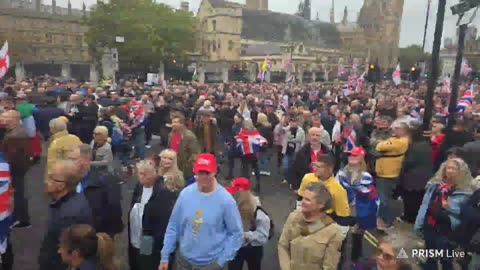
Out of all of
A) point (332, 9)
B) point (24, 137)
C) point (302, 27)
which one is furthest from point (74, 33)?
point (332, 9)

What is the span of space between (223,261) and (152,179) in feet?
4.13

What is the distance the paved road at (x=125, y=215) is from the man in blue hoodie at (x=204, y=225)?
8.46ft

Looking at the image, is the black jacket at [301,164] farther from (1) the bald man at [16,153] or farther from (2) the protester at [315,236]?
(1) the bald man at [16,153]

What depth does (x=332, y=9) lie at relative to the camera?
149 metres

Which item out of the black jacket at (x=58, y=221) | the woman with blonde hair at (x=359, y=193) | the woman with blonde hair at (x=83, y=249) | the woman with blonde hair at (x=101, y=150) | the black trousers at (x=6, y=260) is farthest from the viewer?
the woman with blonde hair at (x=101, y=150)

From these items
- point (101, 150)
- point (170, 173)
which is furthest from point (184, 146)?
point (170, 173)

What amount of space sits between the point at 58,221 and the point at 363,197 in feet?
12.4

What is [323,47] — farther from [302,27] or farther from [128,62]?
[128,62]

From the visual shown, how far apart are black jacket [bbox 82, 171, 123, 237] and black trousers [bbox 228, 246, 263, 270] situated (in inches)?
52.0

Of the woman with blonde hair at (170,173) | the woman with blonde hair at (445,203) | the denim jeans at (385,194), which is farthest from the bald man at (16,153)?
the denim jeans at (385,194)

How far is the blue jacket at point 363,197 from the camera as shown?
6016mm

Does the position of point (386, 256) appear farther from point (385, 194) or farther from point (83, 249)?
point (385, 194)

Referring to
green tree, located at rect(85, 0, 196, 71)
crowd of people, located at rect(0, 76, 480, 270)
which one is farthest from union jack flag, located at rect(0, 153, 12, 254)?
green tree, located at rect(85, 0, 196, 71)

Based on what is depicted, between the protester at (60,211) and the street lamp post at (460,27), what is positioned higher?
the street lamp post at (460,27)
